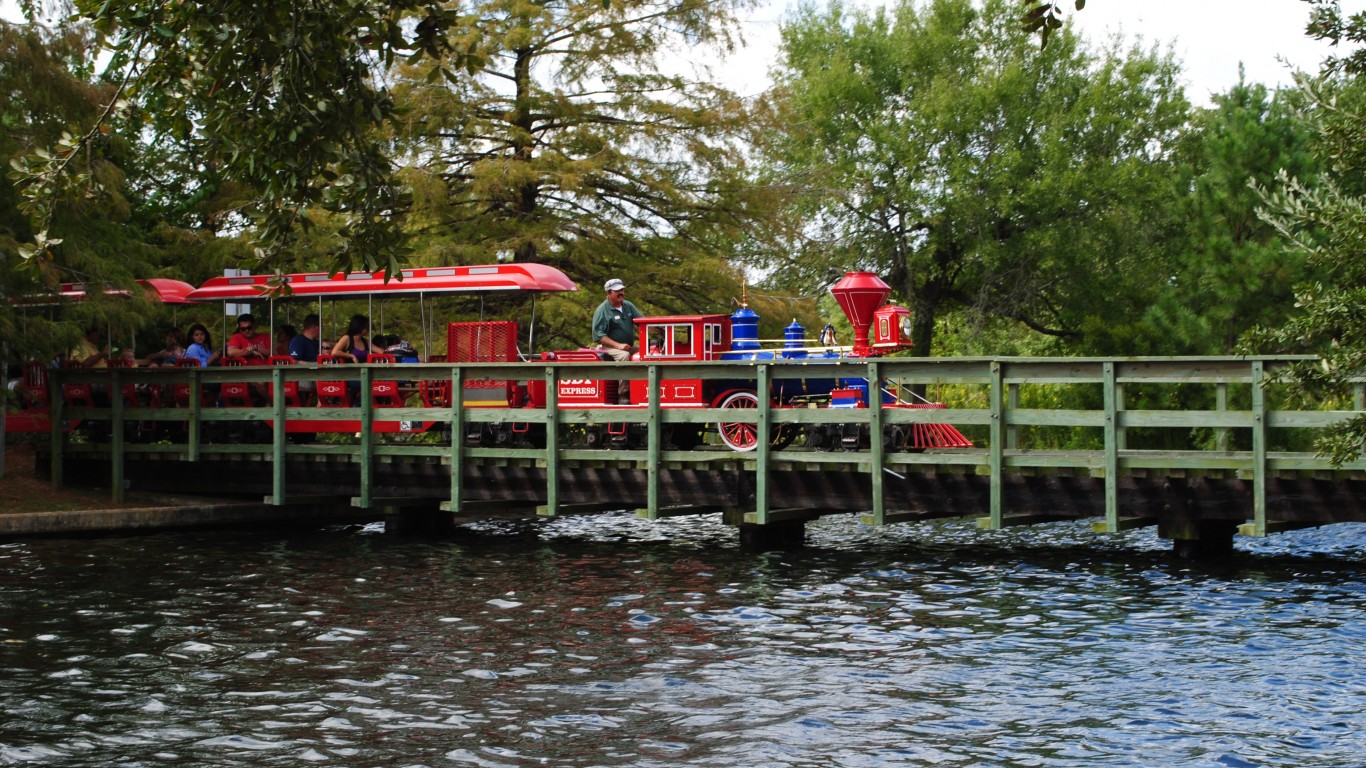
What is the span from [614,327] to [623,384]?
83 cm

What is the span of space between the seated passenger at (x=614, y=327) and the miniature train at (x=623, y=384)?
0.19m

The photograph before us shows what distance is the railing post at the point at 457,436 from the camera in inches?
731

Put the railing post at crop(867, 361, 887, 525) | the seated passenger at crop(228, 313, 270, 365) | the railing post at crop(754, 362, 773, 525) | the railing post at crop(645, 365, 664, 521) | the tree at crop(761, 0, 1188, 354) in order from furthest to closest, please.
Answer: the tree at crop(761, 0, 1188, 354)
the seated passenger at crop(228, 313, 270, 365)
the railing post at crop(645, 365, 664, 521)
the railing post at crop(754, 362, 773, 525)
the railing post at crop(867, 361, 887, 525)

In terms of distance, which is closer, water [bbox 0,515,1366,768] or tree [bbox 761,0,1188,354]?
water [bbox 0,515,1366,768]

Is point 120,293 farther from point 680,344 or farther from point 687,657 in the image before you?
point 687,657

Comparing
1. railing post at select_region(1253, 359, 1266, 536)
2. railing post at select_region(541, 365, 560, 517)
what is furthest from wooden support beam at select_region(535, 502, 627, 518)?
railing post at select_region(1253, 359, 1266, 536)

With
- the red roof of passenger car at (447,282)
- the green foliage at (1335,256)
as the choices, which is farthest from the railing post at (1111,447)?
the red roof of passenger car at (447,282)

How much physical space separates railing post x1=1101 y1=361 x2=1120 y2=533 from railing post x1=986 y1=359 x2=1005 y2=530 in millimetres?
1066

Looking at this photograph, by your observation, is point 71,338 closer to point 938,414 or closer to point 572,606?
point 572,606

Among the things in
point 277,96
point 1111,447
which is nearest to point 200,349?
point 277,96

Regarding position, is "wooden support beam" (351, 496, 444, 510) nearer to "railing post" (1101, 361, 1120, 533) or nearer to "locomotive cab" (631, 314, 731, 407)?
"locomotive cab" (631, 314, 731, 407)

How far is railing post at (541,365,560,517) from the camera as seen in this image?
17984mm

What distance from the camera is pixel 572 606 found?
14195 mm

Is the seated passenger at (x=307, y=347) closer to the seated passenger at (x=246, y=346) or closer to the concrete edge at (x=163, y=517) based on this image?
the seated passenger at (x=246, y=346)
